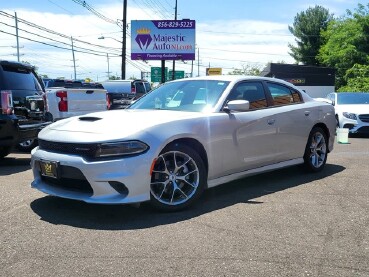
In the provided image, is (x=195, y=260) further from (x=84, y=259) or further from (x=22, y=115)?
(x=22, y=115)

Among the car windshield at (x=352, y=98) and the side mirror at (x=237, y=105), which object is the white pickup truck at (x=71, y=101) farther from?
the car windshield at (x=352, y=98)

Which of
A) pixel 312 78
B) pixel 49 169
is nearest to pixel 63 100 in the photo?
pixel 49 169

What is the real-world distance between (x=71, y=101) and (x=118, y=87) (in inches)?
416

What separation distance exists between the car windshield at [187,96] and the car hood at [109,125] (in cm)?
37

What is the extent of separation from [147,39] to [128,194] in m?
28.0

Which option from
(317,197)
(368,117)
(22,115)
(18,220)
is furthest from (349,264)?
(368,117)

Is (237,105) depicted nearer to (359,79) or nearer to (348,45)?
(359,79)

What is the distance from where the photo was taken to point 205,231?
4207 millimetres

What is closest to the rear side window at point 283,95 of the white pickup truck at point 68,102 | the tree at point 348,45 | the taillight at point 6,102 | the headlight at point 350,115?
the taillight at point 6,102

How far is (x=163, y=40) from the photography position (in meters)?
31.1

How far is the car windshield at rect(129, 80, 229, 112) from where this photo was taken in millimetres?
5609

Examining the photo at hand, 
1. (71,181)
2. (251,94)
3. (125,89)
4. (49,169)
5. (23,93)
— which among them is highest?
(251,94)

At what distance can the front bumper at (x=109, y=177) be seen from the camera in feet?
14.3

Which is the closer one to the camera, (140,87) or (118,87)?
(118,87)
